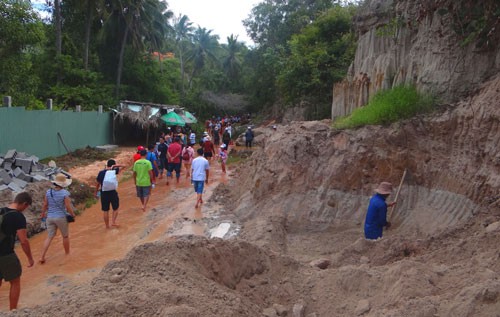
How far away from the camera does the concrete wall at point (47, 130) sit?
15.3 metres

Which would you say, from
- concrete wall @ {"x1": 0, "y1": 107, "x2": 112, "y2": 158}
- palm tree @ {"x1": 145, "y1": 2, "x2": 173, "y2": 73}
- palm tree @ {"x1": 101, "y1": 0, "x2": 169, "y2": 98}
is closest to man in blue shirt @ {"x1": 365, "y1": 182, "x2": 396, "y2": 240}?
concrete wall @ {"x1": 0, "y1": 107, "x2": 112, "y2": 158}

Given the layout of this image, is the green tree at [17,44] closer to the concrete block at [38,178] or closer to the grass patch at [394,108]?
the concrete block at [38,178]

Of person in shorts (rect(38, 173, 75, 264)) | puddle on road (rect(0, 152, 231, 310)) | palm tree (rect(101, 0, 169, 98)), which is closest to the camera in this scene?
puddle on road (rect(0, 152, 231, 310))

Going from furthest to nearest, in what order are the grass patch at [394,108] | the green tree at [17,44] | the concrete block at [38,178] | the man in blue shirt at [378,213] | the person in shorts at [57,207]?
the green tree at [17,44] → the concrete block at [38,178] → the grass patch at [394,108] → the person in shorts at [57,207] → the man in blue shirt at [378,213]

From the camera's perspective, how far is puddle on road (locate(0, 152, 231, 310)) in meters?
7.03

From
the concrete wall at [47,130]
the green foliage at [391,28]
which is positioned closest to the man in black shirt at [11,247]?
the green foliage at [391,28]

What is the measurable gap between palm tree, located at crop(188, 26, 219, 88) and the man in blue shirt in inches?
1901

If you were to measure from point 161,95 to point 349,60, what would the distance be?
21.3 metres

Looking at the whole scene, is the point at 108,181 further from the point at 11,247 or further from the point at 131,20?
the point at 131,20

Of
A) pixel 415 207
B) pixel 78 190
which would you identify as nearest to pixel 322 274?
pixel 415 207

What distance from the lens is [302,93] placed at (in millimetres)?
22266

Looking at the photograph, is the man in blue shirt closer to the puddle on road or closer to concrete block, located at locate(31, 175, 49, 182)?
the puddle on road

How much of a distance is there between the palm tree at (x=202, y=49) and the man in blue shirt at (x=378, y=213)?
158ft

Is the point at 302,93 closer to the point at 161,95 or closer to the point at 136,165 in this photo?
the point at 136,165
